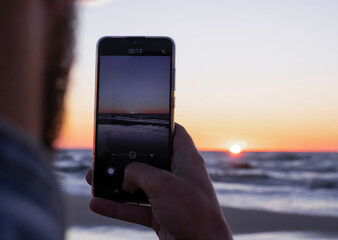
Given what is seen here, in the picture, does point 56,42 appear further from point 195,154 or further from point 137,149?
point 137,149

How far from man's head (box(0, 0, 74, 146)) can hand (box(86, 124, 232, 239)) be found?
2.88ft

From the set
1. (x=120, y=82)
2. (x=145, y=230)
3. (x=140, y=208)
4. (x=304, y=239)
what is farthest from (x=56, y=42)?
(x=304, y=239)

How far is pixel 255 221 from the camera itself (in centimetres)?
786

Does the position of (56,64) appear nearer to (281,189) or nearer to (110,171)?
(110,171)

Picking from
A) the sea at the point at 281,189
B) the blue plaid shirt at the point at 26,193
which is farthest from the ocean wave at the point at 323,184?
the blue plaid shirt at the point at 26,193

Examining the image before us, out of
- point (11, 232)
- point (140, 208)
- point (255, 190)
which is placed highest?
point (11, 232)

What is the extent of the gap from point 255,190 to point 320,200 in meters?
2.25

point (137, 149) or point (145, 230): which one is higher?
point (137, 149)

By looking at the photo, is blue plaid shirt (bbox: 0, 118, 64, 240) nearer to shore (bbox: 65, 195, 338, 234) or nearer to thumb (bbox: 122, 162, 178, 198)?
thumb (bbox: 122, 162, 178, 198)

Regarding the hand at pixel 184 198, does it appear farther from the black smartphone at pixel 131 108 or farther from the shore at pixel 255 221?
the shore at pixel 255 221

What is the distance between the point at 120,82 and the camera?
202 centimetres

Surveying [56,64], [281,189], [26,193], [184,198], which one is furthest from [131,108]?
[281,189]

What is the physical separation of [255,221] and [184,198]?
6999 mm

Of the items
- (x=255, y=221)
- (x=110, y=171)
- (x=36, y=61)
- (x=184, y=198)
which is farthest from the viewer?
(x=255, y=221)
